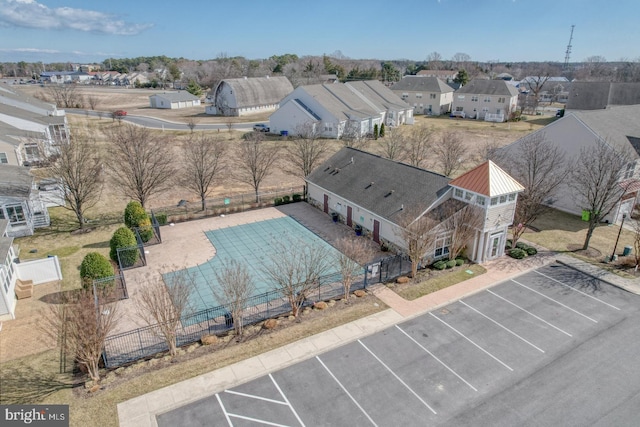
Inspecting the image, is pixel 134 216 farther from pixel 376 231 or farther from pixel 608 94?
pixel 608 94

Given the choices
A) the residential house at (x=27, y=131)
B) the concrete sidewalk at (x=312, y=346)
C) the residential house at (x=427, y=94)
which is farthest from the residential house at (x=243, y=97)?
the concrete sidewalk at (x=312, y=346)

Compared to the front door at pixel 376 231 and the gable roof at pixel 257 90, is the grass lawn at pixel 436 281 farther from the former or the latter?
the gable roof at pixel 257 90

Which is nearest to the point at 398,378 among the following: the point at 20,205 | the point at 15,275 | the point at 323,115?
the point at 15,275

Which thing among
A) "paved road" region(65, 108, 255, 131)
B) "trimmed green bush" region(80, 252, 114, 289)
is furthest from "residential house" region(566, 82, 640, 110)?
"trimmed green bush" region(80, 252, 114, 289)

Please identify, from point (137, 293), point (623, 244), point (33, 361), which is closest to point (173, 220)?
point (137, 293)

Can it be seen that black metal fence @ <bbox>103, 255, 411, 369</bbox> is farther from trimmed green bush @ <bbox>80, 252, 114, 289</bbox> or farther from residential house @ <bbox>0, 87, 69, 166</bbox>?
residential house @ <bbox>0, 87, 69, 166</bbox>

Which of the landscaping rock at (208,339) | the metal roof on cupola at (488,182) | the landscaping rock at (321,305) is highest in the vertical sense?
the metal roof on cupola at (488,182)
